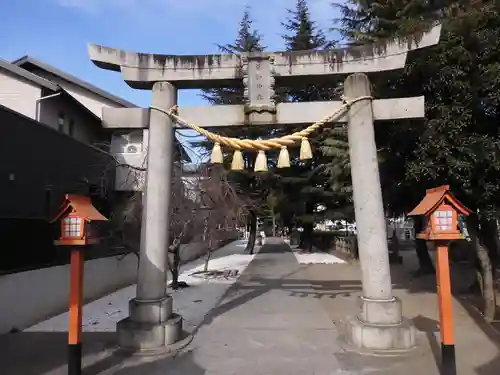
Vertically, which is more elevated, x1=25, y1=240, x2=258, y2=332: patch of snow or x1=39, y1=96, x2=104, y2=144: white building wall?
x1=39, y1=96, x2=104, y2=144: white building wall

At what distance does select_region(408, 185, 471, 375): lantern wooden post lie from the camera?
548 cm

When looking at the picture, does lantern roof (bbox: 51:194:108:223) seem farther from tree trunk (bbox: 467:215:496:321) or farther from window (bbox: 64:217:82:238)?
tree trunk (bbox: 467:215:496:321)

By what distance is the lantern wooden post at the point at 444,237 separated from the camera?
548 centimetres

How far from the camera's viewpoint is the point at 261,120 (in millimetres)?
7508

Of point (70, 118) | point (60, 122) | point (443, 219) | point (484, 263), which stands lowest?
point (484, 263)

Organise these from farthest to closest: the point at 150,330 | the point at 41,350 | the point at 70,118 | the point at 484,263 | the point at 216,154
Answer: the point at 70,118, the point at 484,263, the point at 216,154, the point at 41,350, the point at 150,330

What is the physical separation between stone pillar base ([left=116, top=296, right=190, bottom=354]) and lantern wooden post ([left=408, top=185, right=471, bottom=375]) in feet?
13.5

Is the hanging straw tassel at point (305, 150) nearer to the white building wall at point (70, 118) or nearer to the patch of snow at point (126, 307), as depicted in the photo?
the patch of snow at point (126, 307)

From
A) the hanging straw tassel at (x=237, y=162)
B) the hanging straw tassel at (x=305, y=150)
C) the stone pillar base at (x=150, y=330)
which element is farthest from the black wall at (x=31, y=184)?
the hanging straw tassel at (x=305, y=150)

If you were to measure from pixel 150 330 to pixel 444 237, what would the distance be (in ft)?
15.4

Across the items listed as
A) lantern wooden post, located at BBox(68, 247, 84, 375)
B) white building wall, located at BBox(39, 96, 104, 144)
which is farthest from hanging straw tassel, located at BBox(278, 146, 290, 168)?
white building wall, located at BBox(39, 96, 104, 144)

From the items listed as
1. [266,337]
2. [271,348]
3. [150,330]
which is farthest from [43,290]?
[271,348]

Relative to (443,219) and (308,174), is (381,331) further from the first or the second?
(308,174)

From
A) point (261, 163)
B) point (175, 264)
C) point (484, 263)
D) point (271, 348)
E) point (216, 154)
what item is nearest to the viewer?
point (271, 348)
